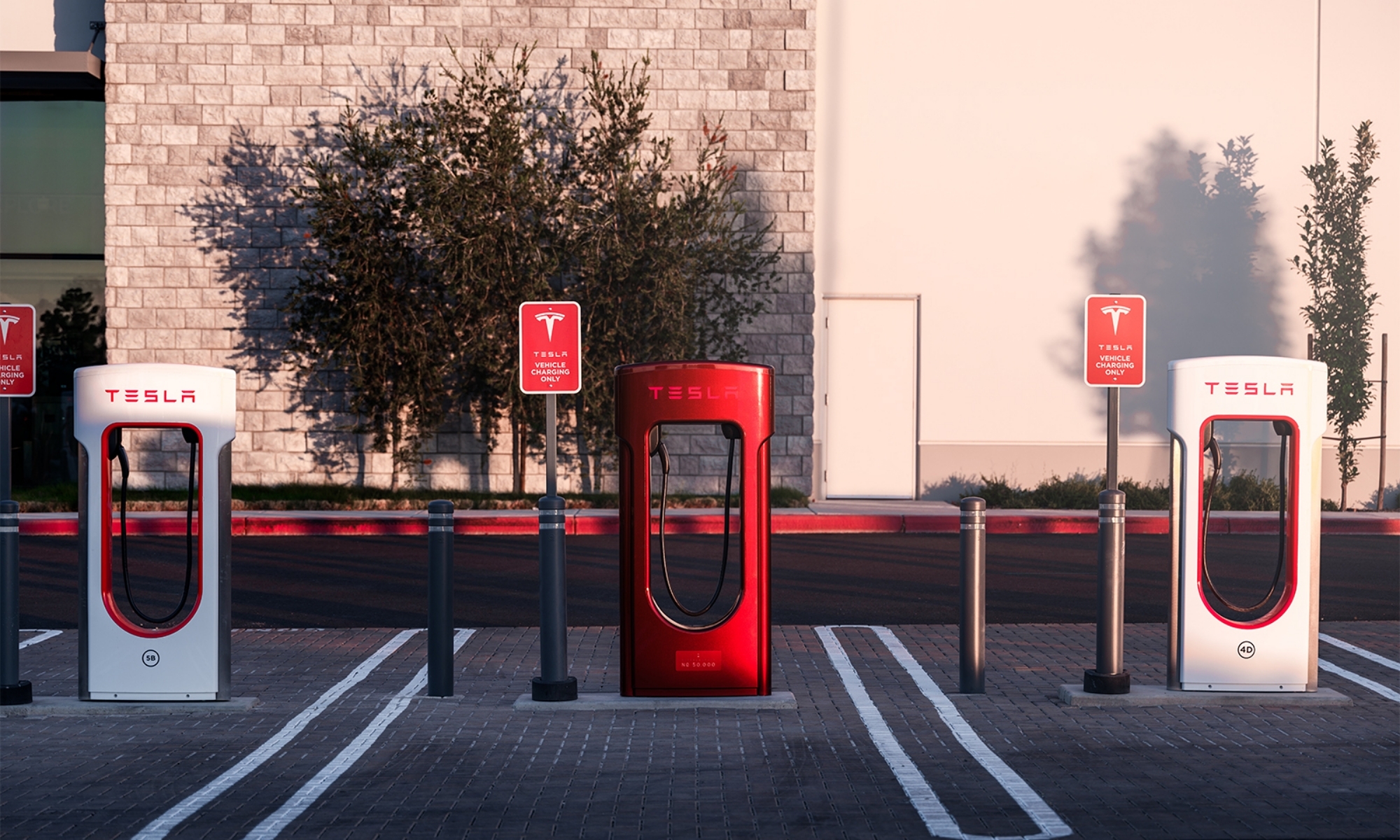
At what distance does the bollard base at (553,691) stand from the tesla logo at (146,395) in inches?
95.4

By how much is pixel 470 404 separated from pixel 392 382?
51.0 inches

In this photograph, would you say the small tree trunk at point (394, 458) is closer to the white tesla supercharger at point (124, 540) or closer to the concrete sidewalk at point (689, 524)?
the concrete sidewalk at point (689, 524)

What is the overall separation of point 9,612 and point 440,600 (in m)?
2.29

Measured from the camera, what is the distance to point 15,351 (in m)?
7.29

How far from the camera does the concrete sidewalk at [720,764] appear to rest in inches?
200

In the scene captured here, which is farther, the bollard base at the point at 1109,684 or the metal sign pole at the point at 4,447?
the metal sign pole at the point at 4,447

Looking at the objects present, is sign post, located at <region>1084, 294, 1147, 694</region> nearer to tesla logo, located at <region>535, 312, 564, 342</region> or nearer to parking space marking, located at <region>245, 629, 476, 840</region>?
tesla logo, located at <region>535, 312, 564, 342</region>

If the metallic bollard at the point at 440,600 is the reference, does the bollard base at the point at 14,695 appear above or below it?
below

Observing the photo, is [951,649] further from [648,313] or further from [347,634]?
[648,313]

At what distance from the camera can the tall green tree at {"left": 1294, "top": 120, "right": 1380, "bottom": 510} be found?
Answer: 1912 centimetres

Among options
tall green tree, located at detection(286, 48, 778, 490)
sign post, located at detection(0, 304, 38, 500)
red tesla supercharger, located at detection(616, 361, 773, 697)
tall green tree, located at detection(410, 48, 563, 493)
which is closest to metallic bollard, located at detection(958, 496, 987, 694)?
red tesla supercharger, located at detection(616, 361, 773, 697)

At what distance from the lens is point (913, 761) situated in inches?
235

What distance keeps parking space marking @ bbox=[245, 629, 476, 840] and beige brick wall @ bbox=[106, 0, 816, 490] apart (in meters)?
12.7

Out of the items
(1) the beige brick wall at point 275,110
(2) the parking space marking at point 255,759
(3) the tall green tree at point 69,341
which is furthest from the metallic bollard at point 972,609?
(3) the tall green tree at point 69,341
